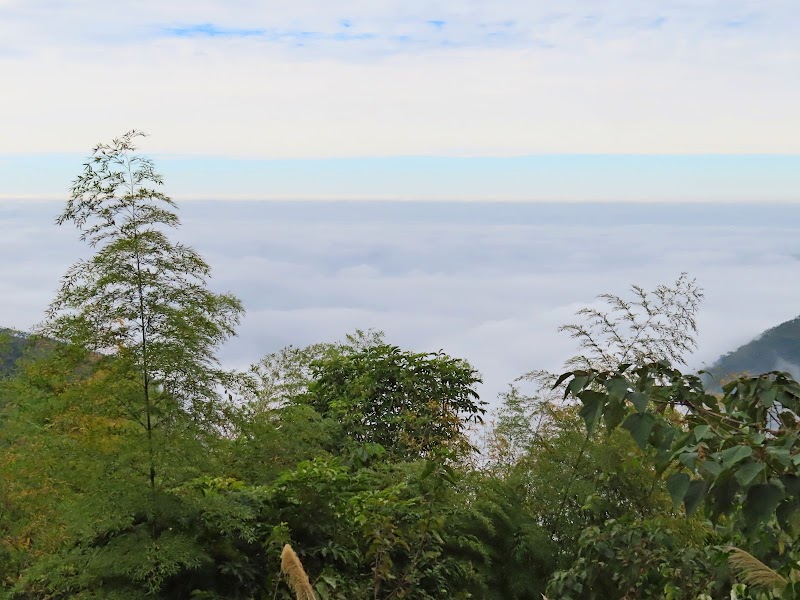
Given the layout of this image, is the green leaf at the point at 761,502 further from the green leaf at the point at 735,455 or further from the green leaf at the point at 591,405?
the green leaf at the point at 591,405

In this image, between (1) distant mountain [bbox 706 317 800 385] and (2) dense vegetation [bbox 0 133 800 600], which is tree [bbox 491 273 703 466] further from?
(1) distant mountain [bbox 706 317 800 385]

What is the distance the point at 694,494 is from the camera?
188 centimetres

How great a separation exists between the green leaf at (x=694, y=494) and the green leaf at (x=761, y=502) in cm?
10

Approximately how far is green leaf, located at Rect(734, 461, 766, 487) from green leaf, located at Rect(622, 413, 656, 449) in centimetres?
28

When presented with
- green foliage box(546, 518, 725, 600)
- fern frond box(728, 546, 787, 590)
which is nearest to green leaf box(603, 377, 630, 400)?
fern frond box(728, 546, 787, 590)

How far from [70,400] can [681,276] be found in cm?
563

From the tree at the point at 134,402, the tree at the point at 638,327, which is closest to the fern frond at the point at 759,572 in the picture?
the tree at the point at 134,402

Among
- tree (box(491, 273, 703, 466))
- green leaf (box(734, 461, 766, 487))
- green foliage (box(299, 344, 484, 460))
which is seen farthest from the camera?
green foliage (box(299, 344, 484, 460))

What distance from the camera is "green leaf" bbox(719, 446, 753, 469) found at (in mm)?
1771

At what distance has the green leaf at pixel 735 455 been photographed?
1771 millimetres

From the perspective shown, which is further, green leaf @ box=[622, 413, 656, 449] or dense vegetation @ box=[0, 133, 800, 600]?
dense vegetation @ box=[0, 133, 800, 600]

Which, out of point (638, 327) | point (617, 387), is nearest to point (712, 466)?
point (617, 387)

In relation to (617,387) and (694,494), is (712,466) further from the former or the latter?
(617,387)

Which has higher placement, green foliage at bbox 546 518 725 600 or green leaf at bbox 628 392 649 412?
green leaf at bbox 628 392 649 412
